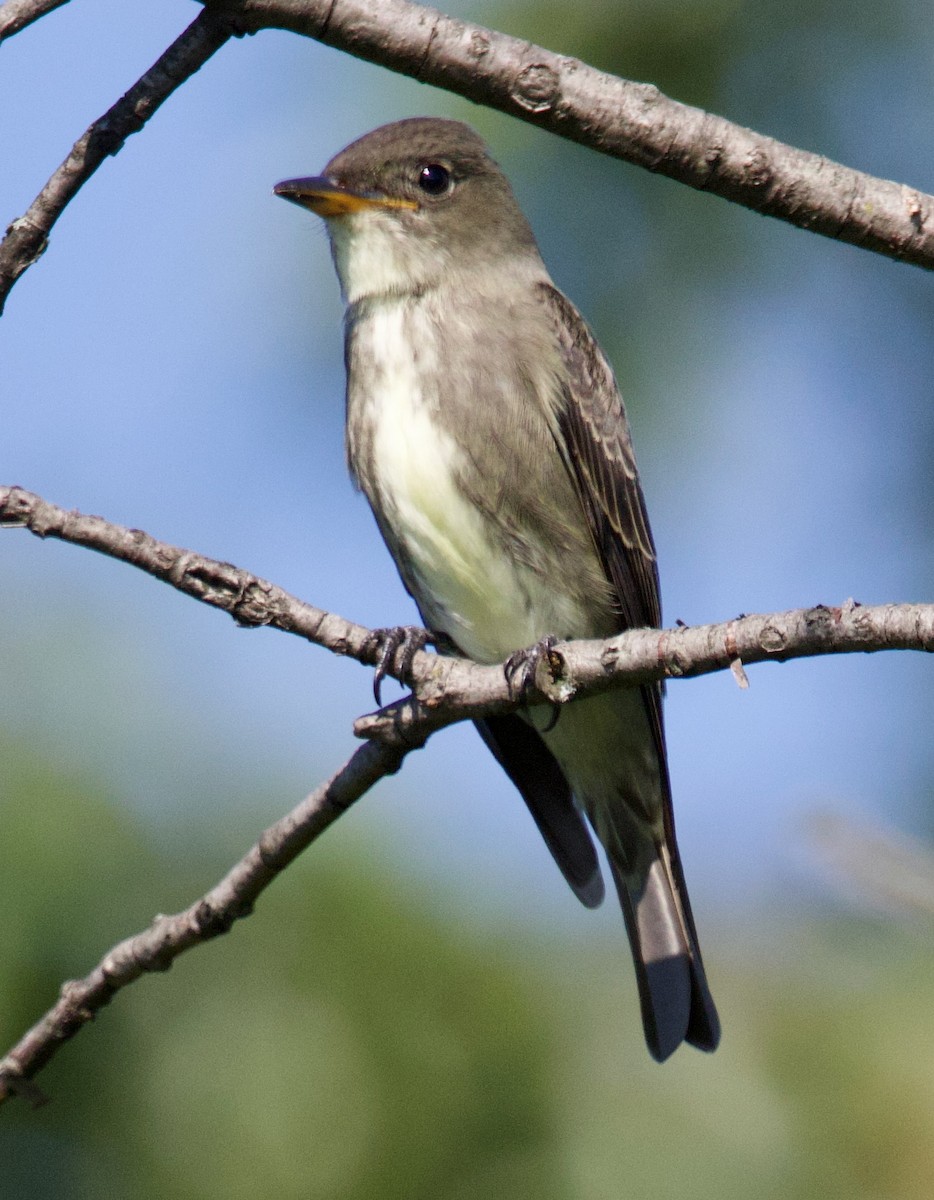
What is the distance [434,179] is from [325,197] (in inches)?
20.3

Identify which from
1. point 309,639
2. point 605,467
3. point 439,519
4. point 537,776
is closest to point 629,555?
point 605,467

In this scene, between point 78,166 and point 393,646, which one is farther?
point 393,646

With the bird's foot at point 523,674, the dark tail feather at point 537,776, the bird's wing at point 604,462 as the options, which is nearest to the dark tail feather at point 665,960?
the dark tail feather at point 537,776

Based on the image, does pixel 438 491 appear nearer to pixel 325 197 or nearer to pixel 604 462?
pixel 604 462

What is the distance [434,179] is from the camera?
16.0 ft

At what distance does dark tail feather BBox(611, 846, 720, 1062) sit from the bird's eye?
229 cm

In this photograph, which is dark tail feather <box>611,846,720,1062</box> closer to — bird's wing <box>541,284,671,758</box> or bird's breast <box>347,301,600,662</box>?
bird's wing <box>541,284,671,758</box>

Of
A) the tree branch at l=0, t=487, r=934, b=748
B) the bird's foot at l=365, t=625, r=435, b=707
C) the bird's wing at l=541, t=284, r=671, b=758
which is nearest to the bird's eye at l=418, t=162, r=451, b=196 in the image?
the bird's wing at l=541, t=284, r=671, b=758

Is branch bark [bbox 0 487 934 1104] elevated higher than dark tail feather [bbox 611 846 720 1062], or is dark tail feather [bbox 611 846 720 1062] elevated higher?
branch bark [bbox 0 487 934 1104]

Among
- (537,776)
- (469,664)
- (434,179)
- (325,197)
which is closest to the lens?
(469,664)

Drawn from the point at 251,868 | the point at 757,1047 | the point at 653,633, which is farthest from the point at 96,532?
the point at 757,1047

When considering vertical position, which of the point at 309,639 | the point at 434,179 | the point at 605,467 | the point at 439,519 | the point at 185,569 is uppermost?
the point at 434,179

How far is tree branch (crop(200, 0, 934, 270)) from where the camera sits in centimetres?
270

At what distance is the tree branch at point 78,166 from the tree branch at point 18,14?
0.64ft
